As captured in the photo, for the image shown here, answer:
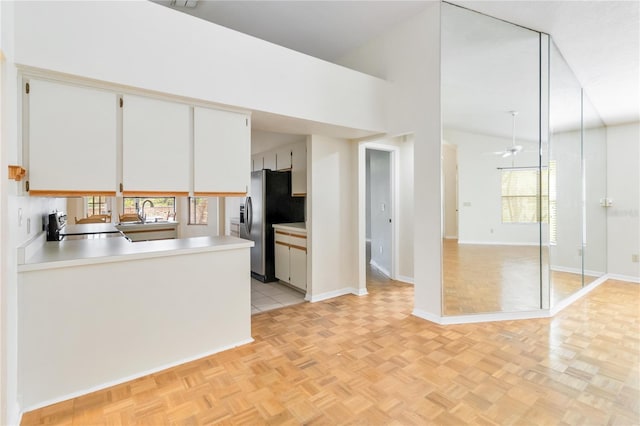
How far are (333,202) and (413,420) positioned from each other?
268cm

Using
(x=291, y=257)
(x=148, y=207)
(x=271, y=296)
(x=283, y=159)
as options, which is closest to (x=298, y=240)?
(x=291, y=257)

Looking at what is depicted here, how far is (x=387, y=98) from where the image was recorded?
3709 millimetres

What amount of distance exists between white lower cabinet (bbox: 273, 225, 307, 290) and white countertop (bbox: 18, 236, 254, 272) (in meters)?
1.36

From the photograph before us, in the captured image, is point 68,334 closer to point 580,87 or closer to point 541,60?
point 541,60

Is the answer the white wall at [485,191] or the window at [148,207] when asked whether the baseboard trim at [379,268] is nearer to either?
the white wall at [485,191]

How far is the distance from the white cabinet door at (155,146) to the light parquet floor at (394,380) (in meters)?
1.40

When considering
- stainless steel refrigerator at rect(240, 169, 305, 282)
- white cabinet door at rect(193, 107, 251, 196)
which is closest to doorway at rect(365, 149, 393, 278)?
stainless steel refrigerator at rect(240, 169, 305, 282)

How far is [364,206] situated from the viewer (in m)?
4.20

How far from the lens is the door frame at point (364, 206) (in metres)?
4.14

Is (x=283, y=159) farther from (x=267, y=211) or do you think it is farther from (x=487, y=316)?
(x=487, y=316)

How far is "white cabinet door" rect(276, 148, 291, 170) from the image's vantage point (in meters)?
4.81

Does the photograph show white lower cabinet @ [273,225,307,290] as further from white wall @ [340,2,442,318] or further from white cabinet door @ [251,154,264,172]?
white cabinet door @ [251,154,264,172]

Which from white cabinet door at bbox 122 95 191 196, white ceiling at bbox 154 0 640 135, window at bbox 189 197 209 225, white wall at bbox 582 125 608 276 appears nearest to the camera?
white cabinet door at bbox 122 95 191 196

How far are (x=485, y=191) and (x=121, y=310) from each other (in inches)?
142
